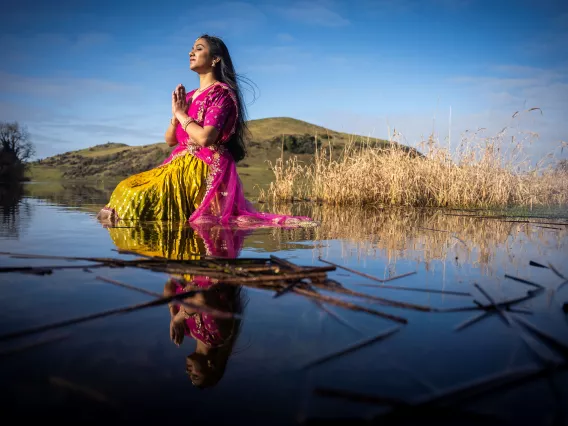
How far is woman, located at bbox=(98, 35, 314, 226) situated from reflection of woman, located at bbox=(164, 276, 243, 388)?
3262mm

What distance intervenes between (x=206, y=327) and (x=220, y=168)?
13.8ft

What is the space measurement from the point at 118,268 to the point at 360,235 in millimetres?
2766

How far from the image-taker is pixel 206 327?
1.71 m

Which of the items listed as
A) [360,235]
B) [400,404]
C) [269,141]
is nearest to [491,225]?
[360,235]

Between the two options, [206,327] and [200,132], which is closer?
[206,327]

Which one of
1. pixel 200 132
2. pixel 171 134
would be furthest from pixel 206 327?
pixel 171 134

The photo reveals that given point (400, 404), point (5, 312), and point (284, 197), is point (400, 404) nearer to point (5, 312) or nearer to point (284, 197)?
point (5, 312)

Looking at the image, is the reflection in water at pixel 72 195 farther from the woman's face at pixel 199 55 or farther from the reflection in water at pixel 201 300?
the reflection in water at pixel 201 300

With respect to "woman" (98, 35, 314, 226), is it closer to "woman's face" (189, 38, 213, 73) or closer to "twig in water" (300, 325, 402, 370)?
"woman's face" (189, 38, 213, 73)

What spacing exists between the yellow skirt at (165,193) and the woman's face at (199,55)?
1089mm

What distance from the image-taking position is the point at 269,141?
46000 millimetres

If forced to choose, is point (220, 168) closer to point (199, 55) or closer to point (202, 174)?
point (202, 174)

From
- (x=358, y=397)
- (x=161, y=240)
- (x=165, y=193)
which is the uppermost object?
(x=165, y=193)

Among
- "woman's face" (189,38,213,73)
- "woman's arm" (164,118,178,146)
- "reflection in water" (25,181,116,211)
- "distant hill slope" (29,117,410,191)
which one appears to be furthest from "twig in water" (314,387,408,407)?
"distant hill slope" (29,117,410,191)
